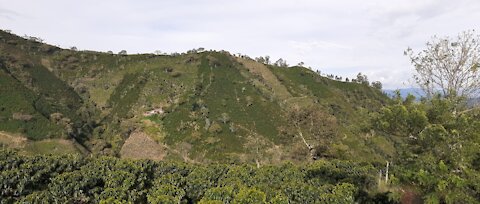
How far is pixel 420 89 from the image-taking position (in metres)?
28.3

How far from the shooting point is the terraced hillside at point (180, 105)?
2490 inches

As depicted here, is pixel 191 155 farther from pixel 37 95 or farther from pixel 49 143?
pixel 37 95

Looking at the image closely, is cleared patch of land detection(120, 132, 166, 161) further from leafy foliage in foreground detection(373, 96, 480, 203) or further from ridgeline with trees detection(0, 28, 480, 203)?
leafy foliage in foreground detection(373, 96, 480, 203)

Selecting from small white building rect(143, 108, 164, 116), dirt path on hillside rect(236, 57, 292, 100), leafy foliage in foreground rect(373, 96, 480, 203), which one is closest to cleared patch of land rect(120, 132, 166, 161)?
small white building rect(143, 108, 164, 116)

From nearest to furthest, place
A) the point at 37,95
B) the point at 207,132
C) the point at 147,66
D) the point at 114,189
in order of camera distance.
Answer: the point at 114,189 < the point at 207,132 < the point at 37,95 < the point at 147,66

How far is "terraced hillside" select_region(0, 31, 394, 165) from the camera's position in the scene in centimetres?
6324

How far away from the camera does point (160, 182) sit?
29250 millimetres

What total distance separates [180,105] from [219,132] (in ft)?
39.9

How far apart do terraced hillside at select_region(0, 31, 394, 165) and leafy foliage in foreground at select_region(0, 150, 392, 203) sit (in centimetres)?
1794

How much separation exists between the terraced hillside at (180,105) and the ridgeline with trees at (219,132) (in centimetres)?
28

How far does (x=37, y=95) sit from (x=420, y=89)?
74598mm

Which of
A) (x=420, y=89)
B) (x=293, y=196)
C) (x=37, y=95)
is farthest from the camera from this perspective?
(x=37, y=95)

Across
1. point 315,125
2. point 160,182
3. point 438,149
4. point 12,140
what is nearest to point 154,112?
point 12,140

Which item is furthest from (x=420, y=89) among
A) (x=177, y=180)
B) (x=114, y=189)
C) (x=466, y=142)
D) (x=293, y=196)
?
(x=114, y=189)
